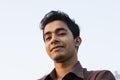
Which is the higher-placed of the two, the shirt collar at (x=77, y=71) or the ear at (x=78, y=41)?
the ear at (x=78, y=41)

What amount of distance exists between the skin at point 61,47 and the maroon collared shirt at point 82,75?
0.28 ft

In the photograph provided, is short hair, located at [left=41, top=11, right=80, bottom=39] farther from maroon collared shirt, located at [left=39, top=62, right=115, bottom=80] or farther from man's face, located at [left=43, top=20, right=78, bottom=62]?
maroon collared shirt, located at [left=39, top=62, right=115, bottom=80]

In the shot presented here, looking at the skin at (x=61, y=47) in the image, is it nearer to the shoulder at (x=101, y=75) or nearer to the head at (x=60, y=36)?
the head at (x=60, y=36)

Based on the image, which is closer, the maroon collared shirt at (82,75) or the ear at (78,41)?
the maroon collared shirt at (82,75)

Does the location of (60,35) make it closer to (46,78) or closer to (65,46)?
(65,46)

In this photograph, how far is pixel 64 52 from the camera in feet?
13.8

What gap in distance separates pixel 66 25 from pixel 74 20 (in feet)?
1.33

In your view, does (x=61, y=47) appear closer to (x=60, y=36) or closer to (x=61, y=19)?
(x=60, y=36)

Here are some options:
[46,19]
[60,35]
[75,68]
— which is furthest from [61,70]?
[46,19]

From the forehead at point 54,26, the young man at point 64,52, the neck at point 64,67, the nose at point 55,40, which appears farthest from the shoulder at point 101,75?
the forehead at point 54,26

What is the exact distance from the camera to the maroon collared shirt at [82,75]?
12.9 ft

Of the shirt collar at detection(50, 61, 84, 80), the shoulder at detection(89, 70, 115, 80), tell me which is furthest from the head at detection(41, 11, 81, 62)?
the shoulder at detection(89, 70, 115, 80)

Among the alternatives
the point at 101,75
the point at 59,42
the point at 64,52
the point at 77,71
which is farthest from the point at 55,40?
the point at 101,75

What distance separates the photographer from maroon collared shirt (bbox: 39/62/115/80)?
394 centimetres
